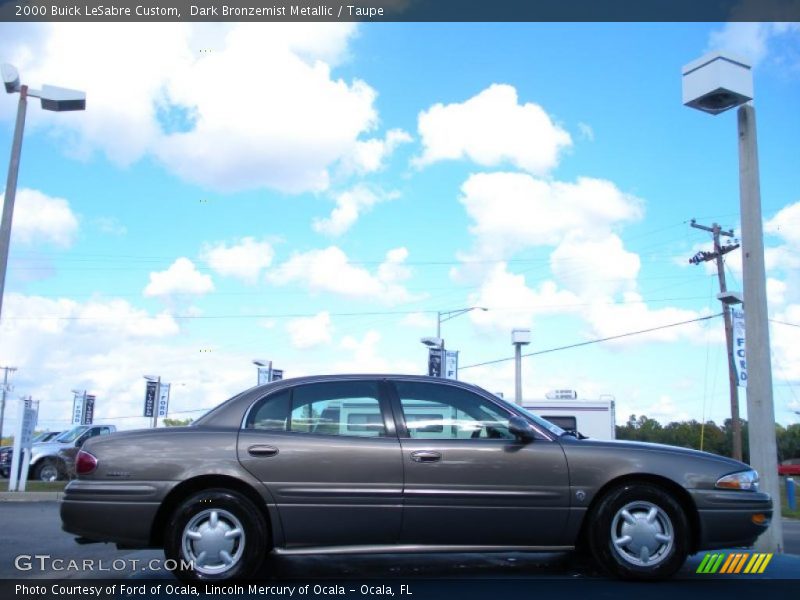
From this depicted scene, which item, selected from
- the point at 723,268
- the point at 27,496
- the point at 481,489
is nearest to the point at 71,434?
the point at 27,496

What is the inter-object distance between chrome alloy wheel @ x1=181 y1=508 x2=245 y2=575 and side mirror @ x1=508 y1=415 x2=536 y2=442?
1866 millimetres

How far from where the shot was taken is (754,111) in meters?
8.27

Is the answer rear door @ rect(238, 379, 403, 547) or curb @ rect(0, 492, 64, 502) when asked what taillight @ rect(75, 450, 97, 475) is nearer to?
rear door @ rect(238, 379, 403, 547)

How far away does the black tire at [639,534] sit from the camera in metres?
5.10

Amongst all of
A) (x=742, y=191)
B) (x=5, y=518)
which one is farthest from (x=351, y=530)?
(x=5, y=518)

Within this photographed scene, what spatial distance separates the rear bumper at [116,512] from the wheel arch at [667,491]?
2781 mm

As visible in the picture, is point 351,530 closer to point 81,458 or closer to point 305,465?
point 305,465

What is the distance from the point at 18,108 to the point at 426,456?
12.0 meters

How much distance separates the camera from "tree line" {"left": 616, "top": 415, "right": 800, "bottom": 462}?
6256 cm

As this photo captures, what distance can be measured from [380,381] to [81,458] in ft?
6.69

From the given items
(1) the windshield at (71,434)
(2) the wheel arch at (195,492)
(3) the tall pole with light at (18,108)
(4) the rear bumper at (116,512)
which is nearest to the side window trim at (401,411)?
(2) the wheel arch at (195,492)

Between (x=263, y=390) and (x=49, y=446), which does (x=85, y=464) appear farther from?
(x=49, y=446)

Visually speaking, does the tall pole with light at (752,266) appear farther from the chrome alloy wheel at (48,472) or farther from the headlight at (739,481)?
the chrome alloy wheel at (48,472)

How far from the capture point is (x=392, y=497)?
5.11m
